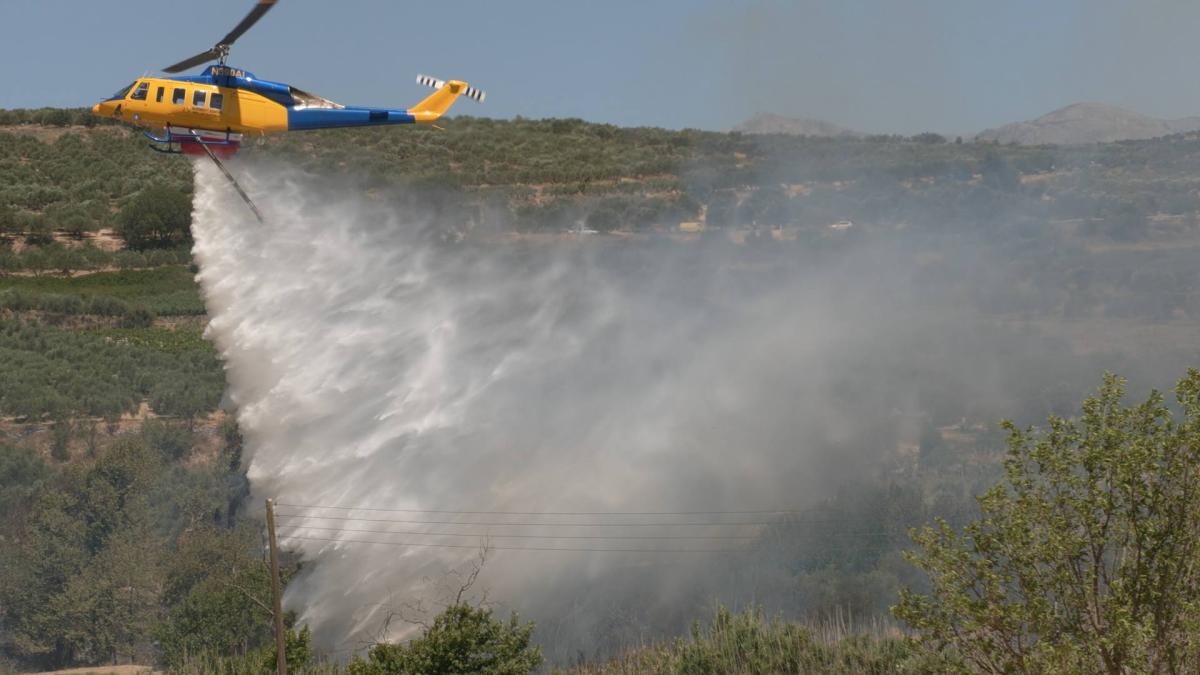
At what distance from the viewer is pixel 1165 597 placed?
16.5 metres

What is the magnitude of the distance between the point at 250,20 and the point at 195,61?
2.68 metres

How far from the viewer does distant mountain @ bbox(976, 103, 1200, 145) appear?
152 meters

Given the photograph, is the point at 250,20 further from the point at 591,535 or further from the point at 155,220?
the point at 155,220

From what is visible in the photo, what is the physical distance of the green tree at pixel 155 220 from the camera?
70.4 metres

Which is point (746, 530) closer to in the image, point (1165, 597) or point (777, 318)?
point (777, 318)

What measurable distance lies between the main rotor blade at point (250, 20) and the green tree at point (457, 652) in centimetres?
1417

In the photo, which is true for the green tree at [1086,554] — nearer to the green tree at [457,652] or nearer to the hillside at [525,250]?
the green tree at [457,652]

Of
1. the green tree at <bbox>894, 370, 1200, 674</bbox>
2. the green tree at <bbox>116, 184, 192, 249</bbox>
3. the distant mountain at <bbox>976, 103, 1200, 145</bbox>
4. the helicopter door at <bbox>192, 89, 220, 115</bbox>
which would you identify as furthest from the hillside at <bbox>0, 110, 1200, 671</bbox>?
the distant mountain at <bbox>976, 103, 1200, 145</bbox>

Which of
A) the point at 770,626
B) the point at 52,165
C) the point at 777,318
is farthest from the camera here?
the point at 52,165

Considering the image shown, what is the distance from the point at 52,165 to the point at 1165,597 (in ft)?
261

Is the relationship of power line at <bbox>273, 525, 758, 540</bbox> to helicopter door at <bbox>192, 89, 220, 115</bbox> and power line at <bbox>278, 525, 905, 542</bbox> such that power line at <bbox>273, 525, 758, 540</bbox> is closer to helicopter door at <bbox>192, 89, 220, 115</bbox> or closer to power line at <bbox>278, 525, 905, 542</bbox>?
power line at <bbox>278, 525, 905, 542</bbox>

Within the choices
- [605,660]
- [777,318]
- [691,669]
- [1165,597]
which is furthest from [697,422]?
[1165,597]

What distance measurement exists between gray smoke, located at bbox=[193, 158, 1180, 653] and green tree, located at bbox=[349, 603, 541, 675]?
6757 mm

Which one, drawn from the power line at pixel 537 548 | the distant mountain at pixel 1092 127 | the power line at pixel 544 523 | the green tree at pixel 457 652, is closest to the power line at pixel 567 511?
the power line at pixel 544 523
